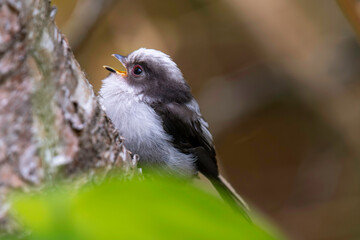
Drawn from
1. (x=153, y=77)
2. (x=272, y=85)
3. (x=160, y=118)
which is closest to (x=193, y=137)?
(x=160, y=118)

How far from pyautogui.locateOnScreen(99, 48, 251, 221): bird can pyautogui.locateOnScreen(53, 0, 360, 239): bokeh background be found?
1.42 metres

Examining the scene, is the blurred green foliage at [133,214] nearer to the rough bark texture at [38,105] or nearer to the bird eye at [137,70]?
the rough bark texture at [38,105]

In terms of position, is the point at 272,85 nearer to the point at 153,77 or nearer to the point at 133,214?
the point at 153,77

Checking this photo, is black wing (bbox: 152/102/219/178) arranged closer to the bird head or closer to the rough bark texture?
the bird head

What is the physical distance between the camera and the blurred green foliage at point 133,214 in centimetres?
33

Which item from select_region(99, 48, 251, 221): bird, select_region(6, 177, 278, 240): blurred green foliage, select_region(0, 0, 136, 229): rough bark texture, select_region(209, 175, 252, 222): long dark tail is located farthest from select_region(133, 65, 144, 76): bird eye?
select_region(6, 177, 278, 240): blurred green foliage

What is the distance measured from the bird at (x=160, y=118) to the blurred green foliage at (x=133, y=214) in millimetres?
1486

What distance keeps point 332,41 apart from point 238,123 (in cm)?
98

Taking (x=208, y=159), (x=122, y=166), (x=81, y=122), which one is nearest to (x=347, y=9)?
(x=208, y=159)

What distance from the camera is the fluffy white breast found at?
1908 millimetres

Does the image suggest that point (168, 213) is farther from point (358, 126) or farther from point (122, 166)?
point (358, 126)

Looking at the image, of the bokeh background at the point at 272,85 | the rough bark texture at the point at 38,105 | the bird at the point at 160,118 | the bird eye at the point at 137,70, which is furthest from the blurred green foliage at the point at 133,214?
the bokeh background at the point at 272,85

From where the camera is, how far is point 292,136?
4.17 m

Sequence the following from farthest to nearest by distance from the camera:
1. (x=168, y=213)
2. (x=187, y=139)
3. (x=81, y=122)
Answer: (x=187, y=139) < (x=81, y=122) < (x=168, y=213)
